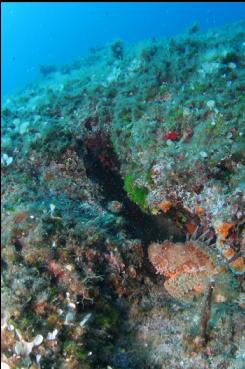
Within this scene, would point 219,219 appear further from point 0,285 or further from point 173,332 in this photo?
point 0,285

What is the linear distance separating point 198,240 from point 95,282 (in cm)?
176

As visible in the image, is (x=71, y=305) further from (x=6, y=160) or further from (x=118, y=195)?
(x=118, y=195)

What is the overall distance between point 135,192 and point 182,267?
1432 mm

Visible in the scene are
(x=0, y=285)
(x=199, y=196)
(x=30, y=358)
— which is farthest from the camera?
(x=199, y=196)

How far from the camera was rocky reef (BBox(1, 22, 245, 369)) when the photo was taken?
392 cm

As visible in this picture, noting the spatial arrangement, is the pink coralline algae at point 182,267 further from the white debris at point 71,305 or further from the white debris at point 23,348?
the white debris at point 23,348

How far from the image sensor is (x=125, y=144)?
21.1 ft

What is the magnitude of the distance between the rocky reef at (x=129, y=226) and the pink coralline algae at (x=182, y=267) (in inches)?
0.6

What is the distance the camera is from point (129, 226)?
5633 millimetres

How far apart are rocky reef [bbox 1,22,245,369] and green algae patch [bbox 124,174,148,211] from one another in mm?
25

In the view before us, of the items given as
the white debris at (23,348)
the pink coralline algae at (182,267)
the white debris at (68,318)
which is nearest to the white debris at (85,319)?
the white debris at (68,318)

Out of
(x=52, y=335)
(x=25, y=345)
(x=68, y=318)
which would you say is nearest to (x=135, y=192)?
(x=68, y=318)

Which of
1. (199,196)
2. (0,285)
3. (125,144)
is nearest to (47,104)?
(125,144)

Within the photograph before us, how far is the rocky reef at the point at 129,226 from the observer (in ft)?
12.9
